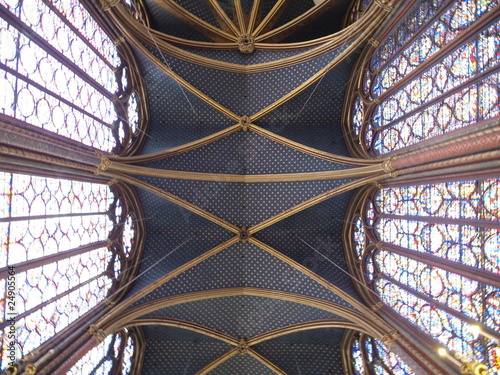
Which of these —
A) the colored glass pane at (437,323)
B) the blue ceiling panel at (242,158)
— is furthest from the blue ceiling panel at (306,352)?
the blue ceiling panel at (242,158)

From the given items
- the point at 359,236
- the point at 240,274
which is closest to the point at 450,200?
the point at 359,236

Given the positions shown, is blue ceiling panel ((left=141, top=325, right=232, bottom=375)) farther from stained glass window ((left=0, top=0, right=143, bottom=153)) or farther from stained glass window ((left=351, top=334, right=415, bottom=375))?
stained glass window ((left=0, top=0, right=143, bottom=153))

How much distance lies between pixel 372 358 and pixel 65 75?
1092 cm

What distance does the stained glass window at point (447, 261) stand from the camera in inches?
289

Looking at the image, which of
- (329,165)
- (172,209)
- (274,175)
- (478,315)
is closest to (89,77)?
(172,209)

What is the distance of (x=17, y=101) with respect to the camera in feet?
24.2

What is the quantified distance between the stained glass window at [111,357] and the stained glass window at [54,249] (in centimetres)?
129

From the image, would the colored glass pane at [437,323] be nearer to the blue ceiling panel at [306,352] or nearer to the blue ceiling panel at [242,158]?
the blue ceiling panel at [306,352]

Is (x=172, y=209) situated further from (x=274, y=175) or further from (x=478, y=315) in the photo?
(x=478, y=315)

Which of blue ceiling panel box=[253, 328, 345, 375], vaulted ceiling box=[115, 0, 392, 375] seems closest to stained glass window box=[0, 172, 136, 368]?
vaulted ceiling box=[115, 0, 392, 375]

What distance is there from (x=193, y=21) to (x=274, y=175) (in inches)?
206

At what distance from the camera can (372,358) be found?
11.8 metres

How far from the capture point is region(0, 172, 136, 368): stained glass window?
7710 millimetres

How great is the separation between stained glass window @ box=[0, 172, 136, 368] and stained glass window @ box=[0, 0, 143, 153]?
129 centimetres
